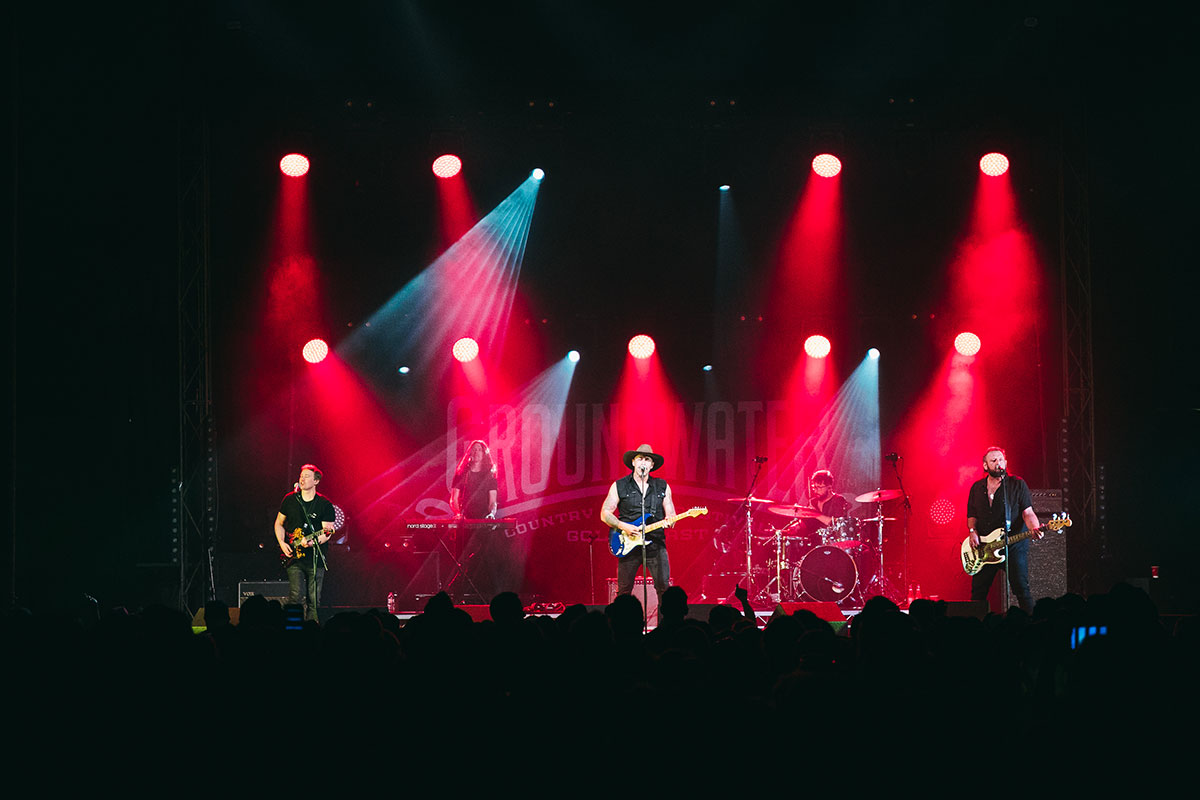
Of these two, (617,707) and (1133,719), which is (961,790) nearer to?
(1133,719)

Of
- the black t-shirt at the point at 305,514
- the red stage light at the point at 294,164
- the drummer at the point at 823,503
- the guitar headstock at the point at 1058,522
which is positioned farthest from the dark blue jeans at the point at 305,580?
the guitar headstock at the point at 1058,522

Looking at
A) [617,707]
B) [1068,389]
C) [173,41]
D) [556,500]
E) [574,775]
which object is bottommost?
[574,775]

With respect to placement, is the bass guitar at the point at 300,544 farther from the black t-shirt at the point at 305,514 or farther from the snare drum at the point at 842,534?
the snare drum at the point at 842,534

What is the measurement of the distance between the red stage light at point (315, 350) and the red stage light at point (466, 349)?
1759mm

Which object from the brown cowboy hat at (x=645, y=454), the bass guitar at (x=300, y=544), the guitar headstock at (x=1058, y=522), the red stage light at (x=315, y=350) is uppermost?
the red stage light at (x=315, y=350)

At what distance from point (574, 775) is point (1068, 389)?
1177 centimetres

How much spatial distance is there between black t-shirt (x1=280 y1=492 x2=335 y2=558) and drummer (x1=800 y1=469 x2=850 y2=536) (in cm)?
565

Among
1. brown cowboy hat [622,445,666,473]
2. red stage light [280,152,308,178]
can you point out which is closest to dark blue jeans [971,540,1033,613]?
brown cowboy hat [622,445,666,473]

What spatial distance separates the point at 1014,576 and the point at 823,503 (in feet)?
9.49

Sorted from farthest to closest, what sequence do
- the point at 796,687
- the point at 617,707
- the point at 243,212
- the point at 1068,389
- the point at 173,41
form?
the point at 243,212 < the point at 1068,389 < the point at 173,41 < the point at 617,707 < the point at 796,687

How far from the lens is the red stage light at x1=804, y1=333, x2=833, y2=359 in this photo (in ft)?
47.3

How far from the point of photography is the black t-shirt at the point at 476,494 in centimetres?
1365

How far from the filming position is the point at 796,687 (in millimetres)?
2564

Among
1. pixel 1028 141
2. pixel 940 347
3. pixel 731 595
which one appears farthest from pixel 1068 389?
pixel 731 595
